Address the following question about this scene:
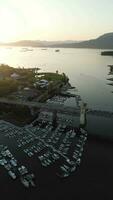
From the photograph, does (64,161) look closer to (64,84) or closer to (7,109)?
Result: (7,109)

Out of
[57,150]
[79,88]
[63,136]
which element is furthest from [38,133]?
[79,88]

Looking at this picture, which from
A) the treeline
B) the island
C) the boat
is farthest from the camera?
the treeline

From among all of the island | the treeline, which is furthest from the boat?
the treeline

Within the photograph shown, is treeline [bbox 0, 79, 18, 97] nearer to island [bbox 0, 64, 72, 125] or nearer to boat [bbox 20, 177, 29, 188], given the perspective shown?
island [bbox 0, 64, 72, 125]

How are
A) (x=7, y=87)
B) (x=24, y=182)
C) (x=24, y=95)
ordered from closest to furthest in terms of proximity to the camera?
1. (x=24, y=182)
2. (x=24, y=95)
3. (x=7, y=87)

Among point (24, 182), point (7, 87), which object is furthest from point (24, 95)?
point (24, 182)

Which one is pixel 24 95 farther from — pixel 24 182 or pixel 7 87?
pixel 24 182

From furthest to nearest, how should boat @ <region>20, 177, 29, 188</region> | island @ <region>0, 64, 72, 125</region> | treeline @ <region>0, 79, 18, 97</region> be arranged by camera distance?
treeline @ <region>0, 79, 18, 97</region>
island @ <region>0, 64, 72, 125</region>
boat @ <region>20, 177, 29, 188</region>

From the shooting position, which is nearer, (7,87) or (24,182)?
(24,182)

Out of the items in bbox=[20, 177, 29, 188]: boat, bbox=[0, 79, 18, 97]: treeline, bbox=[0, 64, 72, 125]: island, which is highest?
bbox=[0, 79, 18, 97]: treeline

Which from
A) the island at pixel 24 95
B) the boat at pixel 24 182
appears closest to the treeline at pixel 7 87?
the island at pixel 24 95

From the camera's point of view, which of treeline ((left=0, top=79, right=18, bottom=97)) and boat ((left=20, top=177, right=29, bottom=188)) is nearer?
boat ((left=20, top=177, right=29, bottom=188))

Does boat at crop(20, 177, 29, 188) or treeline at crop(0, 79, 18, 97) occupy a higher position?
treeline at crop(0, 79, 18, 97)
